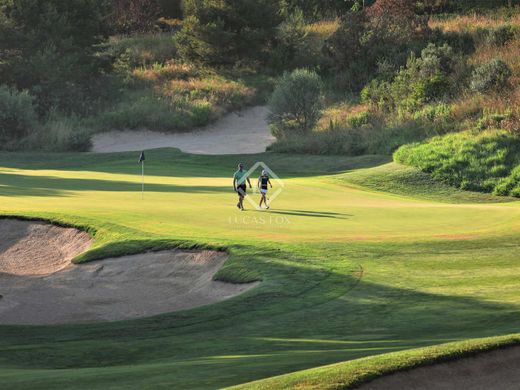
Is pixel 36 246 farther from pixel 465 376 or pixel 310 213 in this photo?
pixel 465 376

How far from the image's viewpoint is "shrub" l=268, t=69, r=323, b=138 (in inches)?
2158

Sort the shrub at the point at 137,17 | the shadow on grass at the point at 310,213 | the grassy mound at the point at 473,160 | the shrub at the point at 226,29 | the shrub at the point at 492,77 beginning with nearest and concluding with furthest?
1. the shadow on grass at the point at 310,213
2. the grassy mound at the point at 473,160
3. the shrub at the point at 492,77
4. the shrub at the point at 226,29
5. the shrub at the point at 137,17

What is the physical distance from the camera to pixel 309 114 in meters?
55.5

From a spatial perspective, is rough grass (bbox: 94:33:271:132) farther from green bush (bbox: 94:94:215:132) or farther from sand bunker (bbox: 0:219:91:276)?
sand bunker (bbox: 0:219:91:276)

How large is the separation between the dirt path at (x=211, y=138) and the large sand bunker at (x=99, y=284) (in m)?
30.3

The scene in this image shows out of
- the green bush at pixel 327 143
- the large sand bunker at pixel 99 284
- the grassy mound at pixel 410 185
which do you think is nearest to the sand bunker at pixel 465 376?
the large sand bunker at pixel 99 284

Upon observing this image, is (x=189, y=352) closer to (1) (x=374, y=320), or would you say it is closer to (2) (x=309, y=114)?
(1) (x=374, y=320)

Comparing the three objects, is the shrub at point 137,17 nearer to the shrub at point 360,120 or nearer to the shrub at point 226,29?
the shrub at point 226,29

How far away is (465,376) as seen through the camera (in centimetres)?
1149

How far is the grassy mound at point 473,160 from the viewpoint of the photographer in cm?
3884

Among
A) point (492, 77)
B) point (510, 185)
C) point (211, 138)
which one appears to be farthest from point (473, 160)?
point (211, 138)

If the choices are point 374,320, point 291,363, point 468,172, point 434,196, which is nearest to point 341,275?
point 374,320

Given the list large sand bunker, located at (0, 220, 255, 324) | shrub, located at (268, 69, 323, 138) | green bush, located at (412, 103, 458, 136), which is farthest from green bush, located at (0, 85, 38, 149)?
large sand bunker, located at (0, 220, 255, 324)

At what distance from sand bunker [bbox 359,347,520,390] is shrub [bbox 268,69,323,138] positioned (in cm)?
4287
